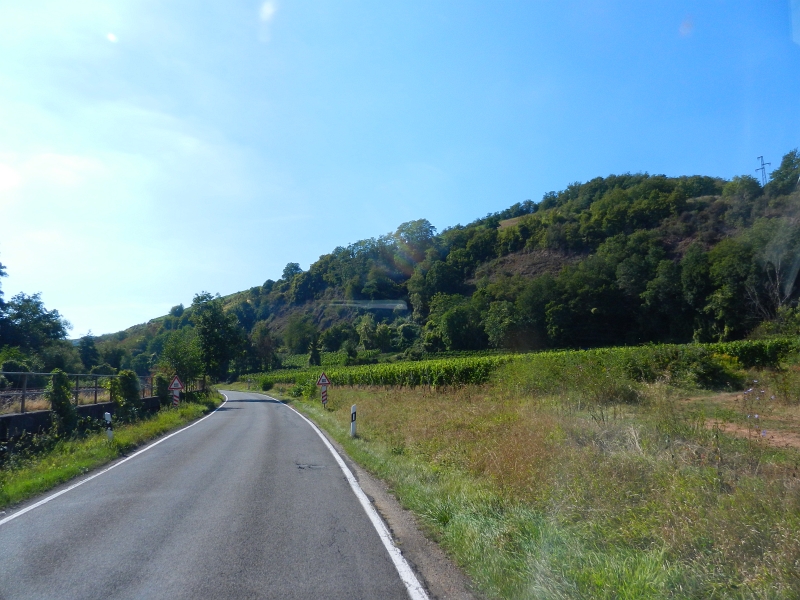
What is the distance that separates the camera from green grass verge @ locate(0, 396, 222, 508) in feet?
32.3

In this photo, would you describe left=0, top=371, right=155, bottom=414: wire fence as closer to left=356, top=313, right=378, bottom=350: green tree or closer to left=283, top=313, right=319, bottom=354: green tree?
left=356, top=313, right=378, bottom=350: green tree

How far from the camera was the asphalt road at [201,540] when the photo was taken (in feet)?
16.9

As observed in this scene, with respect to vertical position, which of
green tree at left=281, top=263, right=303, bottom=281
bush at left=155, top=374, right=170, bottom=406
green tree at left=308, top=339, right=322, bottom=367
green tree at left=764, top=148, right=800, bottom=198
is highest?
green tree at left=281, top=263, right=303, bottom=281

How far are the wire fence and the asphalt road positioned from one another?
15.7ft

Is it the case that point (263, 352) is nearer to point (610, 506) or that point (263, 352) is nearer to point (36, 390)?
point (36, 390)

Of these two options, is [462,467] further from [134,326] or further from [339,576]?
[134,326]

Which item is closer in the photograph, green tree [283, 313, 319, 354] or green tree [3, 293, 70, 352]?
green tree [3, 293, 70, 352]

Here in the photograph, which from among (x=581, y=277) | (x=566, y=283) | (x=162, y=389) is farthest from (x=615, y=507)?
(x=581, y=277)

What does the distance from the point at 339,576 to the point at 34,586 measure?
275 cm

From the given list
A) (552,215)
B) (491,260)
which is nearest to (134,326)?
(491,260)

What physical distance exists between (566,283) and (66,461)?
5894cm

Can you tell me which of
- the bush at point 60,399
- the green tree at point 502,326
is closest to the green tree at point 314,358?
Result: the green tree at point 502,326

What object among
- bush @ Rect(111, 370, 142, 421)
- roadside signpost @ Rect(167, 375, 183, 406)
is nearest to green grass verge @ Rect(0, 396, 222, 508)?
bush @ Rect(111, 370, 142, 421)

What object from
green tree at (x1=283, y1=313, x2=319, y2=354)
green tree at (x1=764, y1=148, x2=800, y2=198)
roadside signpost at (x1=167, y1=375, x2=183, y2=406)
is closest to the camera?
roadside signpost at (x1=167, y1=375, x2=183, y2=406)
